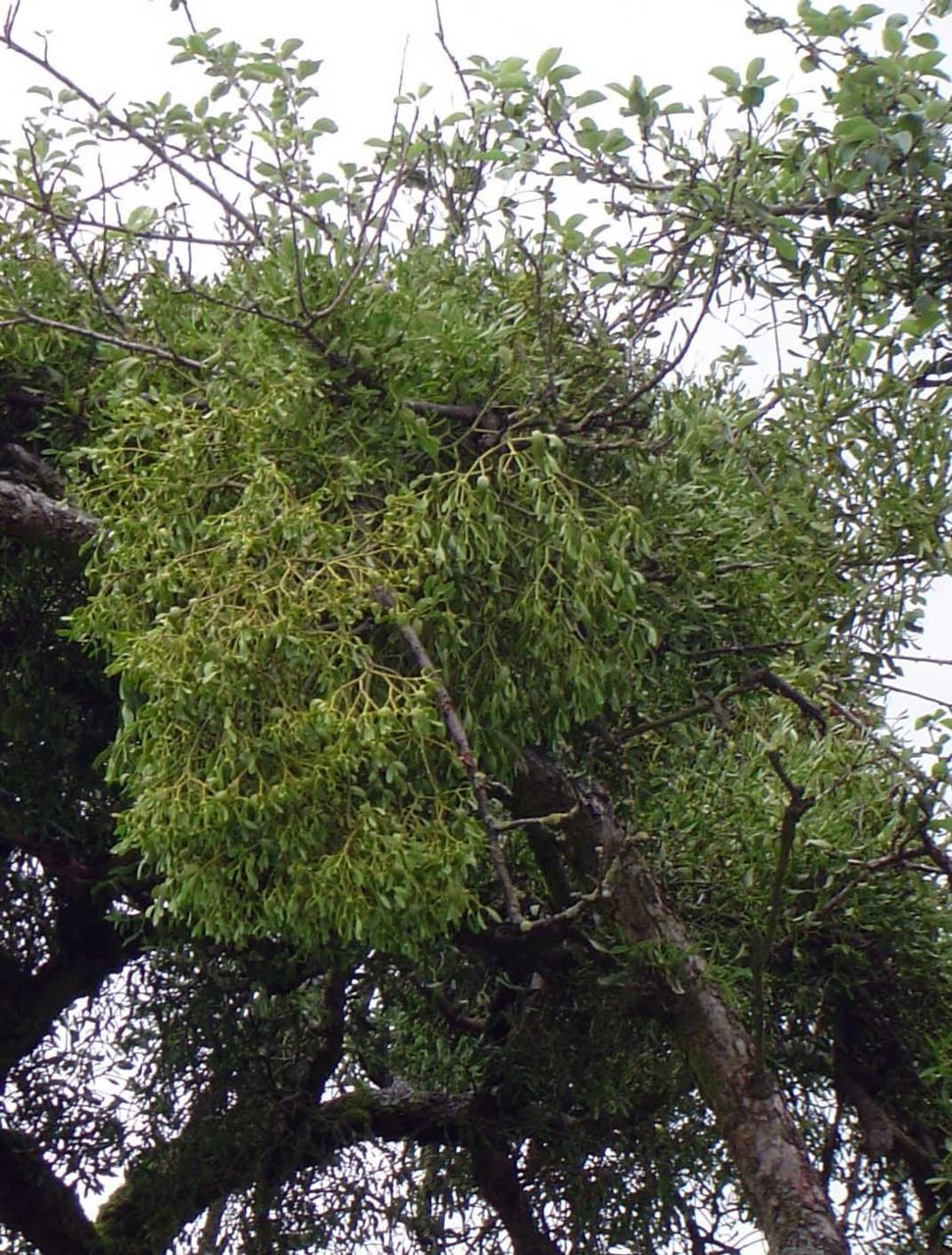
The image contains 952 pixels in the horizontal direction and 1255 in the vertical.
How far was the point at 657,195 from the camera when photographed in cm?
184

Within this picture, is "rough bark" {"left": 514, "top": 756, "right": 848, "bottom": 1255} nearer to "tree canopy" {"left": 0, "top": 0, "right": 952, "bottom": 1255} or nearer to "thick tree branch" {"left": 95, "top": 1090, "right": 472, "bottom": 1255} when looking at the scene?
"tree canopy" {"left": 0, "top": 0, "right": 952, "bottom": 1255}

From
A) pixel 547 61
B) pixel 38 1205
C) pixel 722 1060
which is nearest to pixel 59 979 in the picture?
pixel 38 1205

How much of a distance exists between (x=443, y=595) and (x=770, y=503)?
0.66m

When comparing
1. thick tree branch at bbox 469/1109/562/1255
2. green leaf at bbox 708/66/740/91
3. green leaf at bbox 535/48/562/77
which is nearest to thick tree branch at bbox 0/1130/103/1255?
thick tree branch at bbox 469/1109/562/1255

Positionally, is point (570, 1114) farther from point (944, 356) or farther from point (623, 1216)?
point (944, 356)

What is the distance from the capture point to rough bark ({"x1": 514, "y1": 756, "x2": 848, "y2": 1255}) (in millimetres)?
1854

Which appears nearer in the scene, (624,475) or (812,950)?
(624,475)

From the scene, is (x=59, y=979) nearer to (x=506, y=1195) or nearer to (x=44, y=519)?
(x=506, y=1195)

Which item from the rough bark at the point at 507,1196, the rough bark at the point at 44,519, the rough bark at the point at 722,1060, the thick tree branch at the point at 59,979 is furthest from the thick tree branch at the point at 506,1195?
Result: the rough bark at the point at 44,519

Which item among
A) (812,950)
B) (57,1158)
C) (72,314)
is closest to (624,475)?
(72,314)

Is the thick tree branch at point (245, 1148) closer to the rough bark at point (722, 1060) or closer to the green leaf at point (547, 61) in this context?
the rough bark at point (722, 1060)

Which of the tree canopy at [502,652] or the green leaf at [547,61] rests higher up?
the green leaf at [547,61]

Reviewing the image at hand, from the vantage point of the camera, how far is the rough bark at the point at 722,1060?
1.85 metres

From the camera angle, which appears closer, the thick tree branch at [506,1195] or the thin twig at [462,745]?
the thin twig at [462,745]
